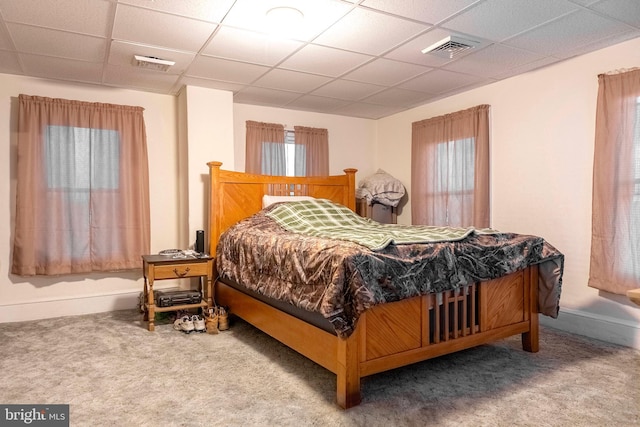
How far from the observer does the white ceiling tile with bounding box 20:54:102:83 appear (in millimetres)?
3084

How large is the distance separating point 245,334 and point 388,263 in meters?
1.61

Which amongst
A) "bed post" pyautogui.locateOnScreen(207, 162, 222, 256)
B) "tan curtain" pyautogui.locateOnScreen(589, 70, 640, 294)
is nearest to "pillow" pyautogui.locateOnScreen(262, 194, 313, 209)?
"bed post" pyautogui.locateOnScreen(207, 162, 222, 256)

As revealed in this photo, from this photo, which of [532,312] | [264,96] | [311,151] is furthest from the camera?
[311,151]

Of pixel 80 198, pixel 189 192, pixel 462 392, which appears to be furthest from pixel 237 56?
pixel 462 392

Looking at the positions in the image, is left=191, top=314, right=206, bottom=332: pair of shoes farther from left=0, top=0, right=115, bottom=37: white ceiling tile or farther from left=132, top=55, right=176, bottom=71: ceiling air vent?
left=0, top=0, right=115, bottom=37: white ceiling tile

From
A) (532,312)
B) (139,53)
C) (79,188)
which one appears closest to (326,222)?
(532,312)

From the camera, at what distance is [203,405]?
1.87 meters

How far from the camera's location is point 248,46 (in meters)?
2.88

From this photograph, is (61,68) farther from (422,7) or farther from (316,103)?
(422,7)

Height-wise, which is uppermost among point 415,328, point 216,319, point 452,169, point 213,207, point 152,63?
point 152,63

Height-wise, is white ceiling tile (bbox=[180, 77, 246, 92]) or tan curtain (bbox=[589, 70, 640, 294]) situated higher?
white ceiling tile (bbox=[180, 77, 246, 92])

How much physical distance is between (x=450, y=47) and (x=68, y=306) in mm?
3893

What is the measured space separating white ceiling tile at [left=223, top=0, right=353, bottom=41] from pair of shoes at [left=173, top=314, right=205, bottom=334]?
217 cm

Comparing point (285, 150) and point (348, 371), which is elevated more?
point (285, 150)
